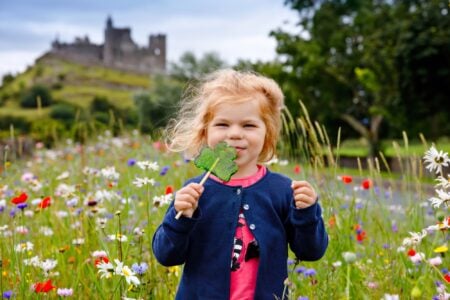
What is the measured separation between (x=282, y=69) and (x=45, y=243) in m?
20.6

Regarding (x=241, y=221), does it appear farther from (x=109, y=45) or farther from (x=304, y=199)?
(x=109, y=45)

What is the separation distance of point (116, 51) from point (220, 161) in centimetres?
11192

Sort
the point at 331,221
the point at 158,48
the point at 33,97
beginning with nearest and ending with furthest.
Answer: the point at 331,221 < the point at 33,97 < the point at 158,48

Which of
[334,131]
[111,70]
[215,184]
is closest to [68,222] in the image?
[215,184]

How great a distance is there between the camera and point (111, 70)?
97.9 metres

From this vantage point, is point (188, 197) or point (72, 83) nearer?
point (188, 197)

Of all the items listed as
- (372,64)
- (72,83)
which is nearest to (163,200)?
(372,64)

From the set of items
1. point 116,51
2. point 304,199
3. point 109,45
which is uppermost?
point 109,45

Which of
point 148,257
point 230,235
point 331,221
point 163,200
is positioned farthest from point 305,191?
point 148,257

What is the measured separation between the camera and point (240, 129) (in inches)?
74.8

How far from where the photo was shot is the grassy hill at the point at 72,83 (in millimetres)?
74312

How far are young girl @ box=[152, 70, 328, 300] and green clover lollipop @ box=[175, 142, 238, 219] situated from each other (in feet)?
0.29

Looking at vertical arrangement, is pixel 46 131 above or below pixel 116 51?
below

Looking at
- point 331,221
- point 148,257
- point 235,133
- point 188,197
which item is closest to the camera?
point 188,197
